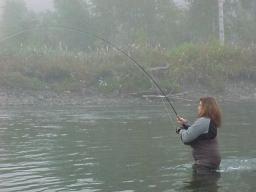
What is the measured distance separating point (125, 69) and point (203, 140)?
2526cm

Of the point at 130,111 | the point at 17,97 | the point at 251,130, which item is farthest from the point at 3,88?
the point at 251,130

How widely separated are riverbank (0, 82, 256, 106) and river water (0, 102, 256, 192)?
5.79 metres

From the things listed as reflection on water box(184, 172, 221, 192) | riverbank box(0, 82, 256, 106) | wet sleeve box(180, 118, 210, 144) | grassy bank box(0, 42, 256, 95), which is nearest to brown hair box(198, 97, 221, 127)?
wet sleeve box(180, 118, 210, 144)

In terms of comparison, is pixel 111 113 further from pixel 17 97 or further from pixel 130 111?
pixel 17 97

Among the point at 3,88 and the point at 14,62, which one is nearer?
the point at 3,88

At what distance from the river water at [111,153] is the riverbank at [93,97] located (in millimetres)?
5788

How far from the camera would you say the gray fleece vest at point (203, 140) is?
10914 millimetres

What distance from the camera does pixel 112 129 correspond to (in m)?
19.3

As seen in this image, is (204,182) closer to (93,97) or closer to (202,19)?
(93,97)

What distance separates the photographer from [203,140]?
1106cm

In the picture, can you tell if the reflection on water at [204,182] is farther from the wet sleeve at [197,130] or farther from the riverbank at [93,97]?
the riverbank at [93,97]

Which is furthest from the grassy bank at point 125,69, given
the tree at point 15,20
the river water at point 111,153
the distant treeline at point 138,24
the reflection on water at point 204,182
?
the reflection on water at point 204,182

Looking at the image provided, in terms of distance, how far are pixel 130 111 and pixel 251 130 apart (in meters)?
8.27

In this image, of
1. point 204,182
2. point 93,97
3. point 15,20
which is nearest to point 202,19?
point 15,20
